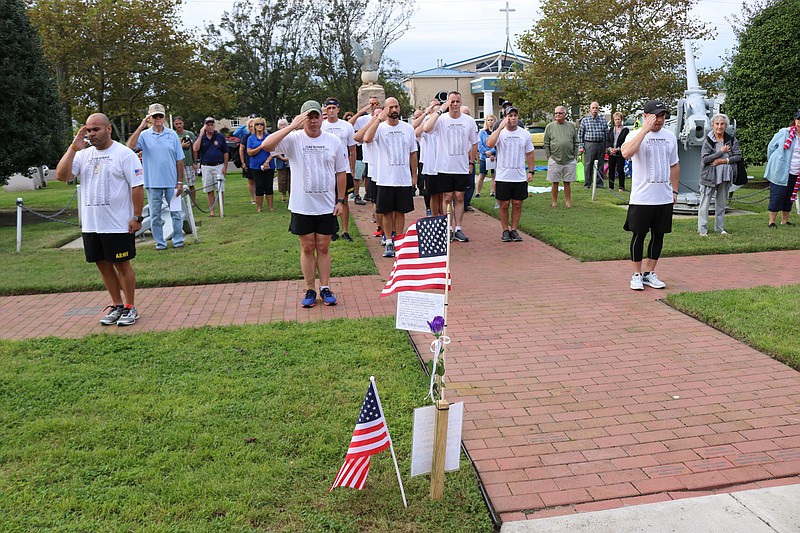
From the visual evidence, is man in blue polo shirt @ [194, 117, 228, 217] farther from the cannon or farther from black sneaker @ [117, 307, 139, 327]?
the cannon

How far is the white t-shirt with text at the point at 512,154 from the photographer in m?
10.5

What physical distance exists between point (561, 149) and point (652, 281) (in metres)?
6.28

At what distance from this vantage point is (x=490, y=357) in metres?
5.72

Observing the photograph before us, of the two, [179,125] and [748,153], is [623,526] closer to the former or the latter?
[179,125]

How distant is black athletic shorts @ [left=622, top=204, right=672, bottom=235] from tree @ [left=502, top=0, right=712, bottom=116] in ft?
63.3

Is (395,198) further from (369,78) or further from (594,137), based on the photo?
(369,78)

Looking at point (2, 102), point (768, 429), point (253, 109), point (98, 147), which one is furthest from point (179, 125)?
point (253, 109)

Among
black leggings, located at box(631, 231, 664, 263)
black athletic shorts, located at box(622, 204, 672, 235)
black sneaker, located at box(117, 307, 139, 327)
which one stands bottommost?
black sneaker, located at box(117, 307, 139, 327)

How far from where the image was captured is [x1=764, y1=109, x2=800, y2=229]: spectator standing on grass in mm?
10760

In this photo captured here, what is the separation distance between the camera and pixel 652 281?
7.80 metres

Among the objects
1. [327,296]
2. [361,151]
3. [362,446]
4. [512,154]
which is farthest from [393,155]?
[362,446]

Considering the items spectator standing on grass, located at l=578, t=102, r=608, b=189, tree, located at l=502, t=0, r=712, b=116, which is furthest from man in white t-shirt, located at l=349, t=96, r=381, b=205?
tree, located at l=502, t=0, r=712, b=116

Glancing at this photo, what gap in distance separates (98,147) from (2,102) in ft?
30.2

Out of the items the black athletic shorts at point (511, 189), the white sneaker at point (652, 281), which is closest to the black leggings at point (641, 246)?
the white sneaker at point (652, 281)
